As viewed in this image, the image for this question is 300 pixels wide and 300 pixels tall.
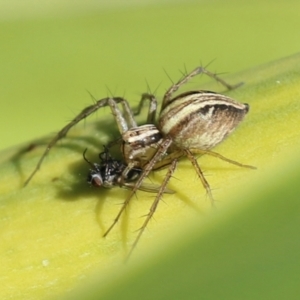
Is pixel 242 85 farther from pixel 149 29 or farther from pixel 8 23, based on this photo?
pixel 8 23

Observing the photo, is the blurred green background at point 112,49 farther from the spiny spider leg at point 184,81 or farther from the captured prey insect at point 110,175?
the captured prey insect at point 110,175

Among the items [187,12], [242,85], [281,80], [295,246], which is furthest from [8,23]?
[295,246]

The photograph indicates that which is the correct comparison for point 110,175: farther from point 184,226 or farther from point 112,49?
point 112,49

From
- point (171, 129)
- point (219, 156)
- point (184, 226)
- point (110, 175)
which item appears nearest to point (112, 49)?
point (171, 129)

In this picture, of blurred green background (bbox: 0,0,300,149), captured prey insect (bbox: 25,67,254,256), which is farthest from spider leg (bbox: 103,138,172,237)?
blurred green background (bbox: 0,0,300,149)

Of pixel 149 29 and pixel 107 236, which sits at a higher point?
pixel 149 29

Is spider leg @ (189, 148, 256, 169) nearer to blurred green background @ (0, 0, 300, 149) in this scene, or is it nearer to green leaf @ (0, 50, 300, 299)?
green leaf @ (0, 50, 300, 299)
